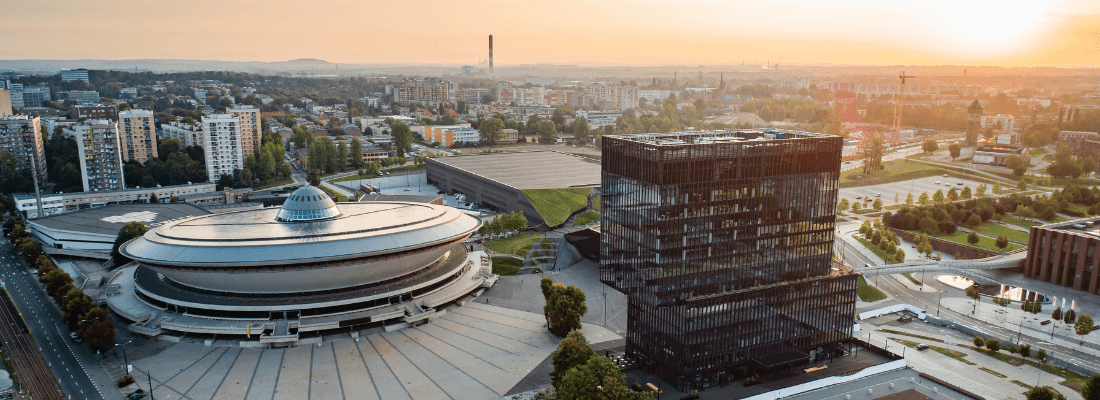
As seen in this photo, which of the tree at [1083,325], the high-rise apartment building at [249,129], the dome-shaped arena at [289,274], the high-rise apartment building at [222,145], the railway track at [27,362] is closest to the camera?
the railway track at [27,362]

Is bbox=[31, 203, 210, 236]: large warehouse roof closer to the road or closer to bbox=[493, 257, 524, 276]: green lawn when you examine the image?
the road

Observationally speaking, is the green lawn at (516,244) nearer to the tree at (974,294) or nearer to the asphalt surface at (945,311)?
the asphalt surface at (945,311)

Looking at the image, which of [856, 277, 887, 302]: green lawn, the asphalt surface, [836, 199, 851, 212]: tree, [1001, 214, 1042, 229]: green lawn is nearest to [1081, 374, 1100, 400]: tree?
the asphalt surface

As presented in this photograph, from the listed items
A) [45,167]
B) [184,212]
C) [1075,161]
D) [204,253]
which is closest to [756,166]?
[204,253]

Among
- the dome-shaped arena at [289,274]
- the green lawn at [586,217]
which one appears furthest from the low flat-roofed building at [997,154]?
the dome-shaped arena at [289,274]

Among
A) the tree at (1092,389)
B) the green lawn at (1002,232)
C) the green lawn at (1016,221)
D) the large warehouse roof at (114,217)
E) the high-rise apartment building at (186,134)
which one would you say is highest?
the high-rise apartment building at (186,134)

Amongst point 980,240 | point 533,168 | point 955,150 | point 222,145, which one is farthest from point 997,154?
point 222,145
